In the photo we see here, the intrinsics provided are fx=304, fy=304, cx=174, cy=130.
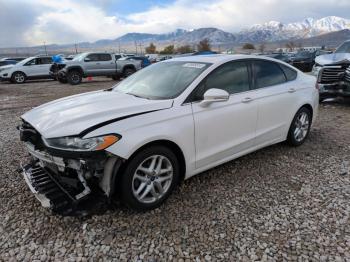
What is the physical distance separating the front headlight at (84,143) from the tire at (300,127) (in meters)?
3.13

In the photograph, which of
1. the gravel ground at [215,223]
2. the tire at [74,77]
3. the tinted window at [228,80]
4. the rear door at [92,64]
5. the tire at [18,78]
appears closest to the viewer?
the gravel ground at [215,223]

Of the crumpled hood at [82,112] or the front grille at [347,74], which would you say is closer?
the crumpled hood at [82,112]

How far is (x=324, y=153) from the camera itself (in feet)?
15.8

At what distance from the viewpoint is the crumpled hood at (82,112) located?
288 centimetres

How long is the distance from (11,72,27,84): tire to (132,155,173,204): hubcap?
1827 cm

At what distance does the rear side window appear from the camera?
4758mm

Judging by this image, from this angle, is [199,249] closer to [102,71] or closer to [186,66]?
[186,66]

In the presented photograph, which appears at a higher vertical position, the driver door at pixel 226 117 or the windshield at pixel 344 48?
the windshield at pixel 344 48

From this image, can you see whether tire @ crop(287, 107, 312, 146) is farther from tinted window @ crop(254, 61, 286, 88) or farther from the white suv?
the white suv

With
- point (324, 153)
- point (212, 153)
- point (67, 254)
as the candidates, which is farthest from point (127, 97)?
point (324, 153)

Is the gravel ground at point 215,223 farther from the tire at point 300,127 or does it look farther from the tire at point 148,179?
the tire at point 300,127

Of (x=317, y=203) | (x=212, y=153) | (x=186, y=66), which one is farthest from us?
(x=186, y=66)

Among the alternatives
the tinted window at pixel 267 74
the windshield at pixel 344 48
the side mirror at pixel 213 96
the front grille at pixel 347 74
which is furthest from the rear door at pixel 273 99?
the windshield at pixel 344 48

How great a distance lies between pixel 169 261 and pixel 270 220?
1144mm
